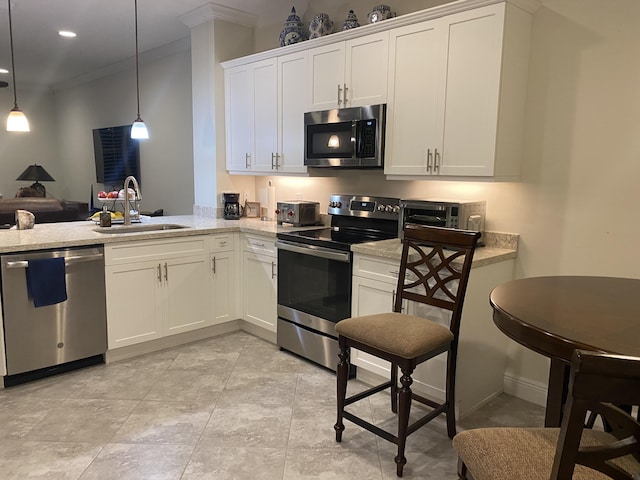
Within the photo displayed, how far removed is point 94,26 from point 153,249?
112 inches

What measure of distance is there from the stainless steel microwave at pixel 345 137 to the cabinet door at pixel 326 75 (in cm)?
8

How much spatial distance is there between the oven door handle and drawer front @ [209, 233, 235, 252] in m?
0.56

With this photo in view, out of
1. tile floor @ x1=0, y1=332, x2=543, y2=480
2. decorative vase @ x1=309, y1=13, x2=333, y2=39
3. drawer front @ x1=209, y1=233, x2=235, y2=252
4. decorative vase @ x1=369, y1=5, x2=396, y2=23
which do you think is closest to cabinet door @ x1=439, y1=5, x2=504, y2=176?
decorative vase @ x1=369, y1=5, x2=396, y2=23

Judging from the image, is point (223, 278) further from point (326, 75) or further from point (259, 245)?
point (326, 75)

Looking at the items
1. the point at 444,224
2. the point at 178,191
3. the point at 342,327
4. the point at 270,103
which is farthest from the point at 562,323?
the point at 178,191

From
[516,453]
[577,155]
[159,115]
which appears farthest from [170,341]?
[159,115]

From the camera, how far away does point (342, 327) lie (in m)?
2.35

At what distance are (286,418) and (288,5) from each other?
3.39m

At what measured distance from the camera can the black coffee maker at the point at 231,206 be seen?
14.1 feet

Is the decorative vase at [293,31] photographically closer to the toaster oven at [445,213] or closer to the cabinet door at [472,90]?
the cabinet door at [472,90]

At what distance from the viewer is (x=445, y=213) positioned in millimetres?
2750

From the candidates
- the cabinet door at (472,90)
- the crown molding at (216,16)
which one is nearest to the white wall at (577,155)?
the cabinet door at (472,90)

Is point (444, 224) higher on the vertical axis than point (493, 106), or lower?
lower

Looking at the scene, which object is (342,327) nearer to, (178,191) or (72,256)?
(72,256)
